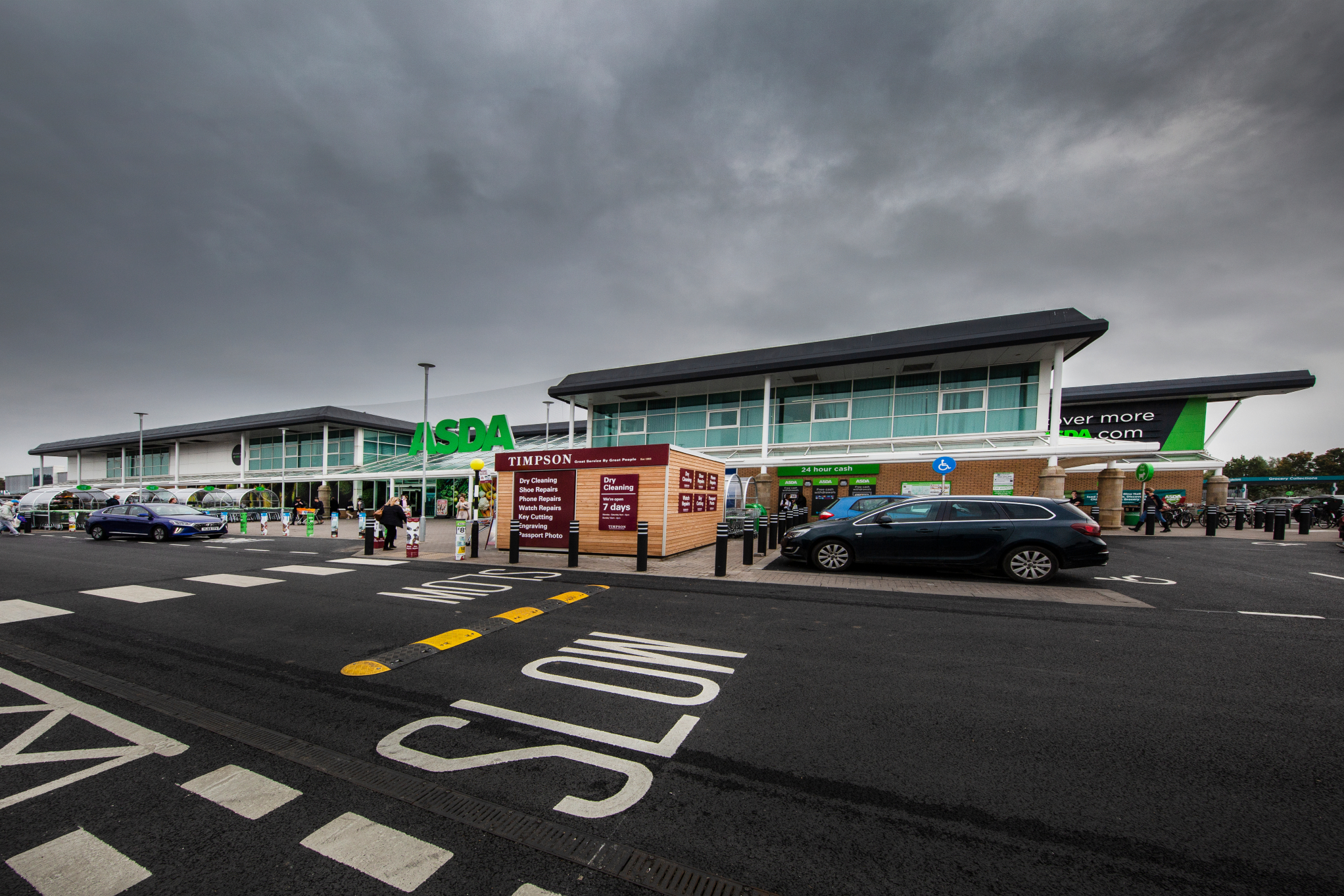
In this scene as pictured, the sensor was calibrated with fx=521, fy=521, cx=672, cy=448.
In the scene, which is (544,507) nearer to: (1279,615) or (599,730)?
(599,730)

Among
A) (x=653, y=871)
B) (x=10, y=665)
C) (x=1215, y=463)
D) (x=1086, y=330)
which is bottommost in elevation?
(x=10, y=665)

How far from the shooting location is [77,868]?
2266mm

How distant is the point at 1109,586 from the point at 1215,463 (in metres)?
24.3

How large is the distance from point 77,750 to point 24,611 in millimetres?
6443

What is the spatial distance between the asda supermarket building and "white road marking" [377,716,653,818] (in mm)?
19234

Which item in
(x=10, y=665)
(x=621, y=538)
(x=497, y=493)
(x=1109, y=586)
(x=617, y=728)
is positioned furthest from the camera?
(x=497, y=493)

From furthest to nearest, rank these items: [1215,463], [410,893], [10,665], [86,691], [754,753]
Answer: [1215,463], [10,665], [86,691], [754,753], [410,893]

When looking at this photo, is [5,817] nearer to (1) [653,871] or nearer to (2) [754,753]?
(1) [653,871]

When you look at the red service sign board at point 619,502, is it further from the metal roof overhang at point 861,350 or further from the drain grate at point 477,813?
the metal roof overhang at point 861,350

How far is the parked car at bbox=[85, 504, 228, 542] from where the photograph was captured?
18.3 m

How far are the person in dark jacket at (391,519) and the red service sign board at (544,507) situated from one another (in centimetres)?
404

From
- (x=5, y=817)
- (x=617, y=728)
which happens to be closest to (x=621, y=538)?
(x=617, y=728)

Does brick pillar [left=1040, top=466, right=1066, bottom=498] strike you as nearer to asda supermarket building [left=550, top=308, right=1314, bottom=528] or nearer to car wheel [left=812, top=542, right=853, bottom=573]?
asda supermarket building [left=550, top=308, right=1314, bottom=528]

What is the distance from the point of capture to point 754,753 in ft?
10.8
